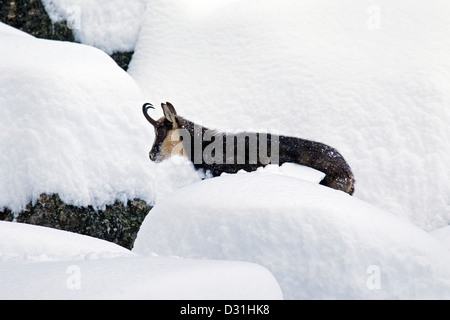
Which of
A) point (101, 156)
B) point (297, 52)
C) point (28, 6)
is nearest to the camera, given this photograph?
point (101, 156)

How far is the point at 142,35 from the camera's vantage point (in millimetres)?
7660

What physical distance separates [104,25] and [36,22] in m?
0.88

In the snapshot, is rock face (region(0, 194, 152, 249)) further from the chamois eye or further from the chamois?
the chamois eye

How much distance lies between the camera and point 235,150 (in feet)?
20.6

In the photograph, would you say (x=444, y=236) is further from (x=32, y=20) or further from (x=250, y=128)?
(x=32, y=20)

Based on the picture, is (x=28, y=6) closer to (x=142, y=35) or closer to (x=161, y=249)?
(x=142, y=35)

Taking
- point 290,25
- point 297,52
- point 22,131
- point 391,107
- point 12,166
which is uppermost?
point 290,25

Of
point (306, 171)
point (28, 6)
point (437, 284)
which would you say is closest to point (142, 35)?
point (28, 6)

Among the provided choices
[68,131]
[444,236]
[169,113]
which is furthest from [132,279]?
[169,113]

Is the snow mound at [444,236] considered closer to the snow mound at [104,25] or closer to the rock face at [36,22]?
the rock face at [36,22]

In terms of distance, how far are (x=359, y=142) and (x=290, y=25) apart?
1860mm

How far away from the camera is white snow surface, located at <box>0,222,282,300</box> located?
2197 mm

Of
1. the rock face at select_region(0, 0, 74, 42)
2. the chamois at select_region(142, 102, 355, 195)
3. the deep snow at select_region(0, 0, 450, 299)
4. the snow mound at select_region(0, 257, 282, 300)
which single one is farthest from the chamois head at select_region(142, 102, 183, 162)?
the snow mound at select_region(0, 257, 282, 300)

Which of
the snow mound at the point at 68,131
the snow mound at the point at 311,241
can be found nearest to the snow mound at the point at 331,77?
the snow mound at the point at 68,131
